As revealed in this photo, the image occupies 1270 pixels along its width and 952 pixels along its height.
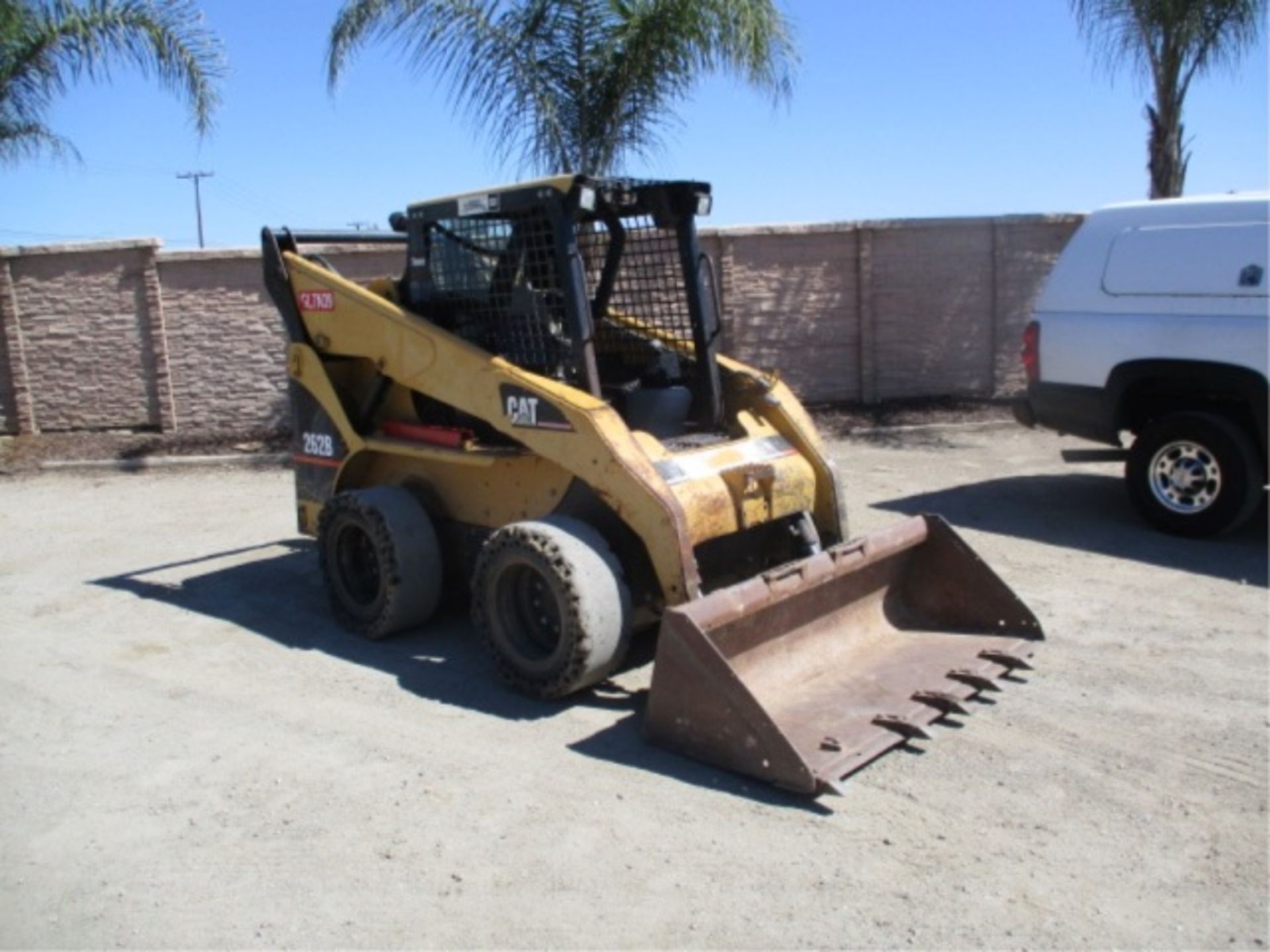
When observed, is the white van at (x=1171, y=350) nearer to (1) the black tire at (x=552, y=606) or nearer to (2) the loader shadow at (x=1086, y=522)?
(2) the loader shadow at (x=1086, y=522)

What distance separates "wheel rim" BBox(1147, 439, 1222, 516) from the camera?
823 centimetres

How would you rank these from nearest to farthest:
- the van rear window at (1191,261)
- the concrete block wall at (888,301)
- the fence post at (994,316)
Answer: the van rear window at (1191,261)
the concrete block wall at (888,301)
the fence post at (994,316)

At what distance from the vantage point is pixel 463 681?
5.85m

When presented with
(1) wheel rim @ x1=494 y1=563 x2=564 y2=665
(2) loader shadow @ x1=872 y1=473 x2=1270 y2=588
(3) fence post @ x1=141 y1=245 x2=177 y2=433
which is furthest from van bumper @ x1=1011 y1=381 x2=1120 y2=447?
(3) fence post @ x1=141 y1=245 x2=177 y2=433

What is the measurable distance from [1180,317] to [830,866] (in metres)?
5.84

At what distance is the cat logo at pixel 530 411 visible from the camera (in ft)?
18.5

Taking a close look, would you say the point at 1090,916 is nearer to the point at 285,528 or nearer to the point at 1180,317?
the point at 1180,317

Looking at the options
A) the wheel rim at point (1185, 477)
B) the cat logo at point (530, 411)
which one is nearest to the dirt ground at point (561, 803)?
the wheel rim at point (1185, 477)

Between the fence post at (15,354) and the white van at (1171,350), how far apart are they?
10666 millimetres

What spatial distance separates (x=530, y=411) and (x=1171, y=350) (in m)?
4.99

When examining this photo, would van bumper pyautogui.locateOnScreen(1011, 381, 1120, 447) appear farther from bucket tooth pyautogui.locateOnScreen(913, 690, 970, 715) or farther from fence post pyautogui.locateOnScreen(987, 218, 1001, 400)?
fence post pyautogui.locateOnScreen(987, 218, 1001, 400)

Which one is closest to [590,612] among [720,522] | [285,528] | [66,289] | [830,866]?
[720,522]

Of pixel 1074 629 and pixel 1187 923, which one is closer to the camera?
pixel 1187 923

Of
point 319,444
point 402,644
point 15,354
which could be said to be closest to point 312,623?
point 402,644
